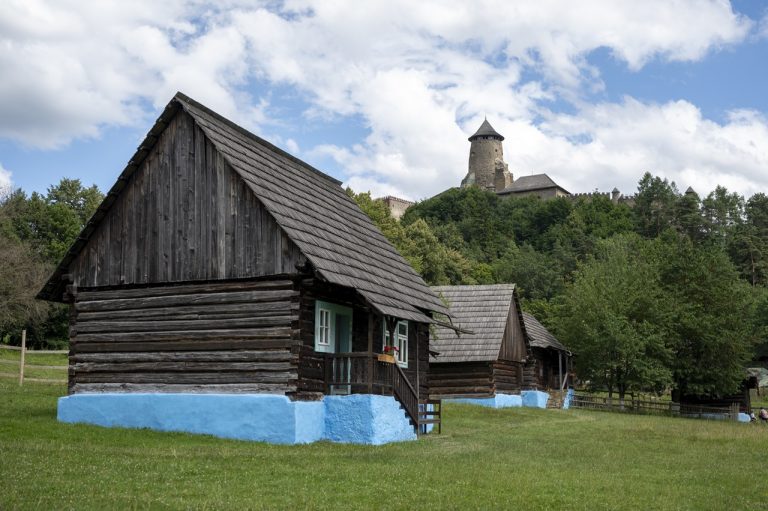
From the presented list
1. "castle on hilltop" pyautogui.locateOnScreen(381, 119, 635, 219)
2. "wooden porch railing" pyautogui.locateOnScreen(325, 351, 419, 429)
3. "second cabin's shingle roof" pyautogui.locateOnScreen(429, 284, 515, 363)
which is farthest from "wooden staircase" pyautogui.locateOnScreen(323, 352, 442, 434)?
"castle on hilltop" pyautogui.locateOnScreen(381, 119, 635, 219)

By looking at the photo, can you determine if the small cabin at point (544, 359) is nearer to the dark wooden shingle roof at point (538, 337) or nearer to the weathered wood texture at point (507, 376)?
the dark wooden shingle roof at point (538, 337)

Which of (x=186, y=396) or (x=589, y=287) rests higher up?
(x=589, y=287)

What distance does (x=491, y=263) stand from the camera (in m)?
100

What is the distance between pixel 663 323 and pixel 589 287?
5350 mm

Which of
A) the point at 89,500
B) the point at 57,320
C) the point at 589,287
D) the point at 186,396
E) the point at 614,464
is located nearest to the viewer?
the point at 89,500

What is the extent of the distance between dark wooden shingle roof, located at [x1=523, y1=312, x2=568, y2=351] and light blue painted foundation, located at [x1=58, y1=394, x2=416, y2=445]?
23450mm

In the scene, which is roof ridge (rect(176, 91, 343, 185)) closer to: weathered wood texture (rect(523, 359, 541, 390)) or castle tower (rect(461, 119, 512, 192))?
weathered wood texture (rect(523, 359, 541, 390))

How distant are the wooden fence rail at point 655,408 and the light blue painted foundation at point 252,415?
24677mm

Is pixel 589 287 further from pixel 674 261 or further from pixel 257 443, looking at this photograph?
pixel 257 443

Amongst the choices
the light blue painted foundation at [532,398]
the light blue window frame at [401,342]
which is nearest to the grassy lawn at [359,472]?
the light blue window frame at [401,342]

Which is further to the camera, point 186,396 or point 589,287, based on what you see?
point 589,287

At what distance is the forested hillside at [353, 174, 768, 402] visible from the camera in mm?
43094

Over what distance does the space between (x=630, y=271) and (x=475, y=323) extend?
14516 millimetres

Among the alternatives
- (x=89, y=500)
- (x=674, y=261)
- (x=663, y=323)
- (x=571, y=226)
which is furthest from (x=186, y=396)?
(x=571, y=226)
